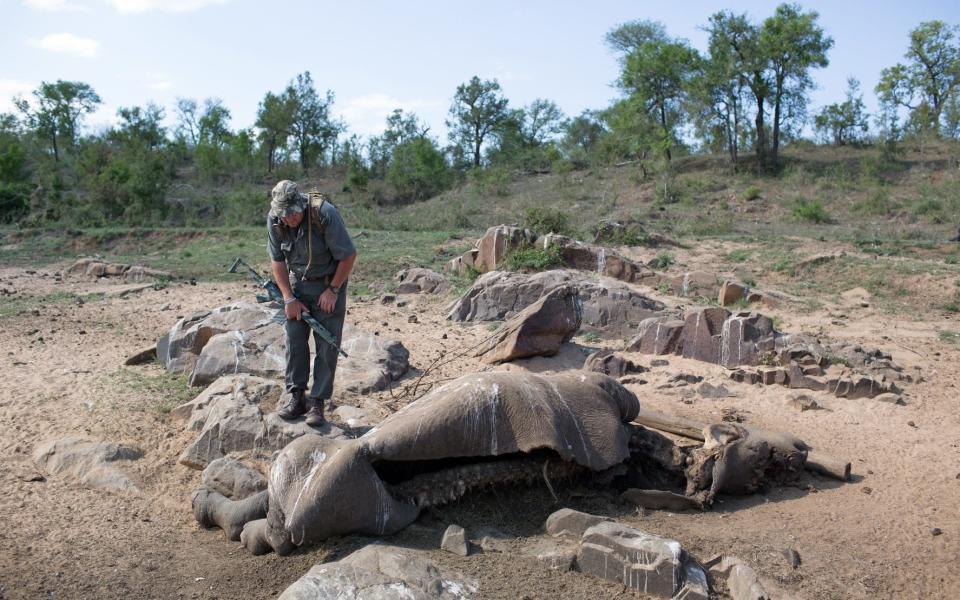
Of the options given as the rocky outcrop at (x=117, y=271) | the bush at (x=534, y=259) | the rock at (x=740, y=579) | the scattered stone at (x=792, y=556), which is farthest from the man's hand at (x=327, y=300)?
the rocky outcrop at (x=117, y=271)

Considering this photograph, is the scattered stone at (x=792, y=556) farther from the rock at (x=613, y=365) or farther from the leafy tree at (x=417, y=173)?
the leafy tree at (x=417, y=173)

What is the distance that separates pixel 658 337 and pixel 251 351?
4014 mm

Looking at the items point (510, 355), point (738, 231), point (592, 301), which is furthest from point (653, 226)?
point (510, 355)

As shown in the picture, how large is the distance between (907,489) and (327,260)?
13.0 ft

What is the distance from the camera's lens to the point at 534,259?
11.0 metres

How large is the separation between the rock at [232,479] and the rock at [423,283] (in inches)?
252

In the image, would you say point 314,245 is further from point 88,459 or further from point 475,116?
point 475,116

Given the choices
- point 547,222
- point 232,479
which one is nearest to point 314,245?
point 232,479

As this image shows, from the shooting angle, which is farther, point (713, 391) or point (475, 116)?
point (475, 116)

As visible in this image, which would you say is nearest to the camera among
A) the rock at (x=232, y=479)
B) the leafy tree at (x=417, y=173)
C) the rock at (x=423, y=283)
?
the rock at (x=232, y=479)

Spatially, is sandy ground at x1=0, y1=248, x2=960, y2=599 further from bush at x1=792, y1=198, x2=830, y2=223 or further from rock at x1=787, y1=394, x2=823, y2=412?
bush at x1=792, y1=198, x2=830, y2=223

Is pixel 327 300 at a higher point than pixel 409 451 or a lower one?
higher

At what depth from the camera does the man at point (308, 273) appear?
492 cm

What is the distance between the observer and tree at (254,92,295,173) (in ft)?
117
